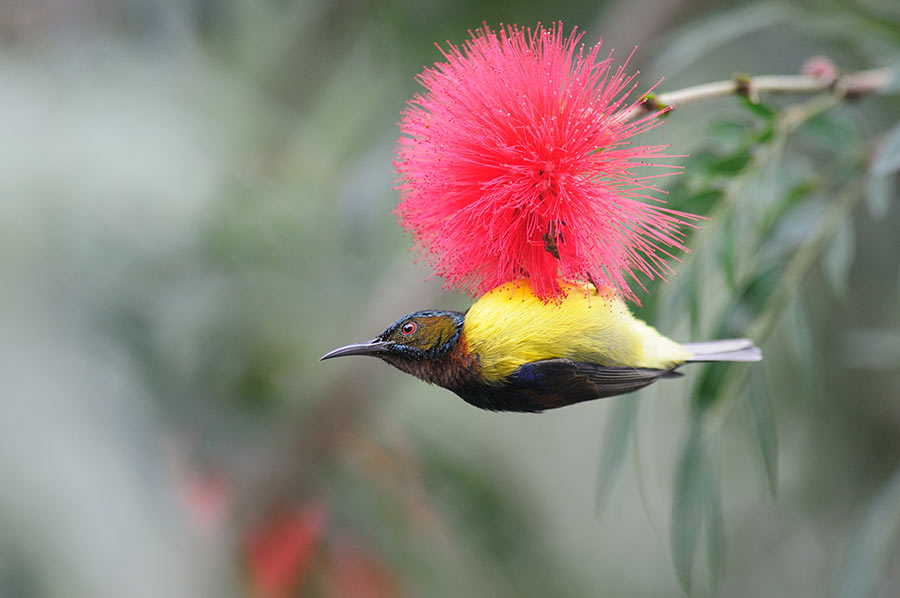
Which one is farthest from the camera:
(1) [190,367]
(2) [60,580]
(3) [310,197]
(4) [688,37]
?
(3) [310,197]

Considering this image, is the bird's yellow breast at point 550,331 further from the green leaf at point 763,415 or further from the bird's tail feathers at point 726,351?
the green leaf at point 763,415

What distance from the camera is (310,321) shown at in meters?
2.69

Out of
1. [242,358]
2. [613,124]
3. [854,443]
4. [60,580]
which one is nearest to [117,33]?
[242,358]

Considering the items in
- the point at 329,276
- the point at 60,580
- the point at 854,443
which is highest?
the point at 329,276

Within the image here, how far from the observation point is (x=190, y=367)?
2389 mm

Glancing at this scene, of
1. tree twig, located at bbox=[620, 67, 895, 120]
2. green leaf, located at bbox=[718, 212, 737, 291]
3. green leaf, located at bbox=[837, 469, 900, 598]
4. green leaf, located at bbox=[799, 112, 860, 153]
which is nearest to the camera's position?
tree twig, located at bbox=[620, 67, 895, 120]

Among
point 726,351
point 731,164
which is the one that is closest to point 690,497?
point 726,351

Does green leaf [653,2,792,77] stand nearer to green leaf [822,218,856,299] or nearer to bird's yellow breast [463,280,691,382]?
green leaf [822,218,856,299]

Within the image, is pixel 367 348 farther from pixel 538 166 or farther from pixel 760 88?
pixel 760 88

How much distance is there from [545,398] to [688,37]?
99cm

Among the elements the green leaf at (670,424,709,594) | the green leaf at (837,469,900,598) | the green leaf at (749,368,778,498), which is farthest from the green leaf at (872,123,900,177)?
the green leaf at (837,469,900,598)

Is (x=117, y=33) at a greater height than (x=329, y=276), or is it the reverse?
(x=117, y=33)

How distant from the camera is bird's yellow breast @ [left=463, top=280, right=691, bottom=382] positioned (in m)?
0.87

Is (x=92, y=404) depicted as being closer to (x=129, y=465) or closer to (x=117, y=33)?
(x=129, y=465)
